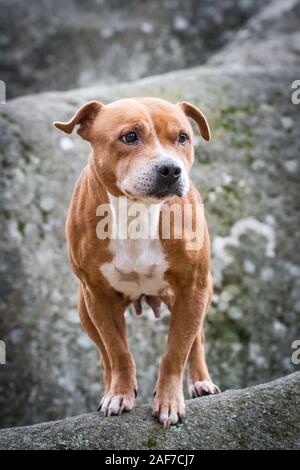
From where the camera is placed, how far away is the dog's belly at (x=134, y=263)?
14.7 feet

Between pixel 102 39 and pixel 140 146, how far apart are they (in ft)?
22.4

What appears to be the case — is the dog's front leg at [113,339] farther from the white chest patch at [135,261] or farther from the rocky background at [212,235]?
the rocky background at [212,235]

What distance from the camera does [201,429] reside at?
13.2 feet

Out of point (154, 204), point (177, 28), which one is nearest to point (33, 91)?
point (177, 28)

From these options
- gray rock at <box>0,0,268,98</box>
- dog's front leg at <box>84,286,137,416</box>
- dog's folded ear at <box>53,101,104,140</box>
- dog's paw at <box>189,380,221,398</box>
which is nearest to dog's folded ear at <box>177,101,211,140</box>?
dog's folded ear at <box>53,101,104,140</box>

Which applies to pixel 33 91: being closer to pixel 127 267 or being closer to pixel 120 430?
pixel 127 267

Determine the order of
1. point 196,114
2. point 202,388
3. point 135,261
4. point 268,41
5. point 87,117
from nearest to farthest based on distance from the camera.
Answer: point 135,261
point 87,117
point 196,114
point 202,388
point 268,41

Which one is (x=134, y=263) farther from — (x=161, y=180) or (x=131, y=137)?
(x=131, y=137)

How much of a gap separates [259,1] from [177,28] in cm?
114

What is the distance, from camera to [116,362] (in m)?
4.61

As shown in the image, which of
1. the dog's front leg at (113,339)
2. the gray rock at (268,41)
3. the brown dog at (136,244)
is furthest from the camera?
the gray rock at (268,41)

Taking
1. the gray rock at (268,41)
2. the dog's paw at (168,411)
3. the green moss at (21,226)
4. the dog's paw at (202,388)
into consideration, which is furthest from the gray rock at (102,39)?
the dog's paw at (168,411)

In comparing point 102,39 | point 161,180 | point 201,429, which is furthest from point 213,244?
point 102,39

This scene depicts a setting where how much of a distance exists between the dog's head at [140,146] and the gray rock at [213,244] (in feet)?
8.17
